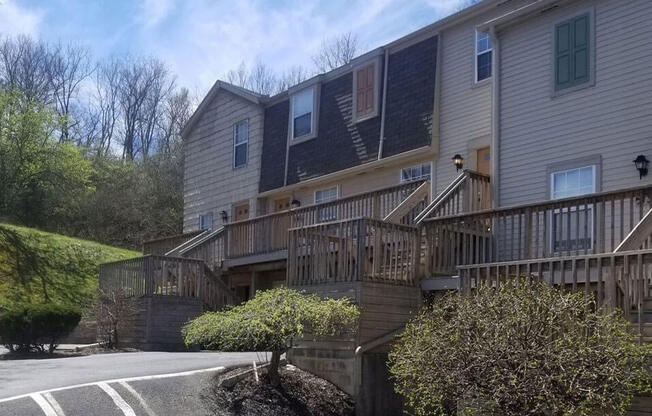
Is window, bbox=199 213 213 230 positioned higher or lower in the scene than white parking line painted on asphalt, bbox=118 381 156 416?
higher

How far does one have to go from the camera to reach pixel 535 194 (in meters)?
14.3

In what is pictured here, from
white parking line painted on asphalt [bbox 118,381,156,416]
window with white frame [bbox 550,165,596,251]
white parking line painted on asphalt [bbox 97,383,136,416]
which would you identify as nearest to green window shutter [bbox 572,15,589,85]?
window with white frame [bbox 550,165,596,251]

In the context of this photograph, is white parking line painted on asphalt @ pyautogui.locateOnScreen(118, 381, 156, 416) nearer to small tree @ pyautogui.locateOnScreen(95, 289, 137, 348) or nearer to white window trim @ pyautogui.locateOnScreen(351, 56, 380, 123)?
small tree @ pyautogui.locateOnScreen(95, 289, 137, 348)

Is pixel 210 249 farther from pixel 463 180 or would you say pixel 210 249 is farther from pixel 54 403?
pixel 54 403

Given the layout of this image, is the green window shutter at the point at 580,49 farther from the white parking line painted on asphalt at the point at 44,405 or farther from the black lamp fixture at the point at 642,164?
the white parking line painted on asphalt at the point at 44,405

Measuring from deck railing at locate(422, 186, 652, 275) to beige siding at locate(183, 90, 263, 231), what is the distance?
34.3ft

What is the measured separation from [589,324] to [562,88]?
7.47 metres

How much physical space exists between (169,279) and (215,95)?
8295mm

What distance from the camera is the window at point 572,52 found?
1389cm

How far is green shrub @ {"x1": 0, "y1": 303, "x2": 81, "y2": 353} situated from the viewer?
17.1 metres

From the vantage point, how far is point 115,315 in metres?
18.4

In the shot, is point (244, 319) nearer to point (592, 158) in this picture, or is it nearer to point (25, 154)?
point (592, 158)

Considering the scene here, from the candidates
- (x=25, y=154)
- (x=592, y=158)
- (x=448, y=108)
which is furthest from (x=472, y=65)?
(x=25, y=154)

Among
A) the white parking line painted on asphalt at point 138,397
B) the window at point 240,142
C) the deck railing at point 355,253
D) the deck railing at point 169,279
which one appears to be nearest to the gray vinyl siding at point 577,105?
the deck railing at point 355,253
